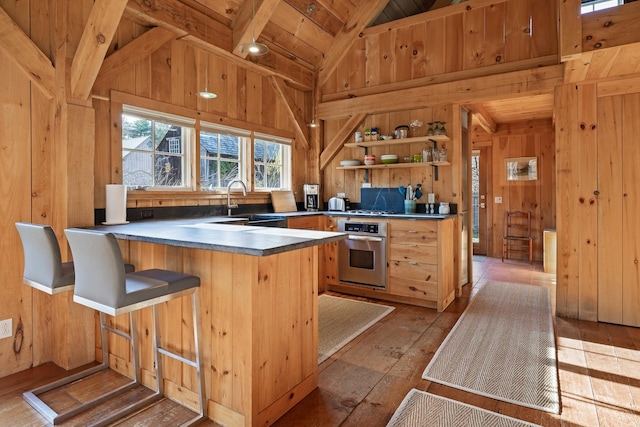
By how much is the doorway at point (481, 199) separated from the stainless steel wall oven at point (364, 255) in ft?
12.5

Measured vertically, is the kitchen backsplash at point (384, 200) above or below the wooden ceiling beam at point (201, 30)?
below

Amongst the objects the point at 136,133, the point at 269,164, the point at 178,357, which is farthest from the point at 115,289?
the point at 269,164

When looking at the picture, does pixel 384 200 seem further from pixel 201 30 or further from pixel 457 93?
pixel 201 30

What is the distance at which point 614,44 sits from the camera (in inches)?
101

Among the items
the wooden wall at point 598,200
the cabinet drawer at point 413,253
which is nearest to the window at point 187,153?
the cabinet drawer at point 413,253

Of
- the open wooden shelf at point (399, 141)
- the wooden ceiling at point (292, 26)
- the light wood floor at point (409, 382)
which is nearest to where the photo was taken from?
the light wood floor at point (409, 382)

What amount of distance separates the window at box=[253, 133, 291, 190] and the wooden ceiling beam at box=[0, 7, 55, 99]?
7.00 ft

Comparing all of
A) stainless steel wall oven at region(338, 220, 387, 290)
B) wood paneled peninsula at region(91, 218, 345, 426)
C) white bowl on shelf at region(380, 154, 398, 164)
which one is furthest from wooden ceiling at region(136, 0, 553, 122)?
stainless steel wall oven at region(338, 220, 387, 290)

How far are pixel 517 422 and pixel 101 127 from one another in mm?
3379

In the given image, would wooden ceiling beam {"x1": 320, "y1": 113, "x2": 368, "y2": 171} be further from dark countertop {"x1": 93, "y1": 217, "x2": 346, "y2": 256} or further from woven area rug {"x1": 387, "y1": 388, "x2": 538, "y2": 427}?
woven area rug {"x1": 387, "y1": 388, "x2": 538, "y2": 427}

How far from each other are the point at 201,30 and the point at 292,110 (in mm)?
1581

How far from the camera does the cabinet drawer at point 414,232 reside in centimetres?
367

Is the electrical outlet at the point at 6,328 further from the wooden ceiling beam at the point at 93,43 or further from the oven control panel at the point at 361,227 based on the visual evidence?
the oven control panel at the point at 361,227

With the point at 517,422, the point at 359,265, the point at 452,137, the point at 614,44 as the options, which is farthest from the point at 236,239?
the point at 452,137
